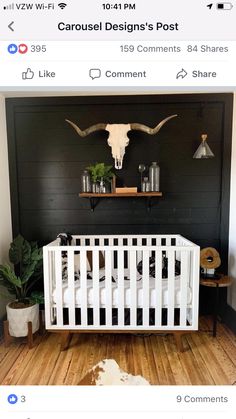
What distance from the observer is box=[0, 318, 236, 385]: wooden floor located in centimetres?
150

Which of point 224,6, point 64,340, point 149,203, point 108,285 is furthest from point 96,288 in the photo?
point 224,6

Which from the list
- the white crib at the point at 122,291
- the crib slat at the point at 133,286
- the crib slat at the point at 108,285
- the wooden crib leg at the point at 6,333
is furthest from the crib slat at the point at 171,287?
the wooden crib leg at the point at 6,333

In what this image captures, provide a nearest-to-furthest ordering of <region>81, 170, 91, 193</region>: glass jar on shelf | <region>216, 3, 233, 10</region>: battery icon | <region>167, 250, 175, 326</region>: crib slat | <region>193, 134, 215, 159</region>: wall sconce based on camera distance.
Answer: <region>216, 3, 233, 10</region>: battery icon → <region>167, 250, 175, 326</region>: crib slat → <region>193, 134, 215, 159</region>: wall sconce → <region>81, 170, 91, 193</region>: glass jar on shelf

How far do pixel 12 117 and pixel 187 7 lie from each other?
6.95 feet

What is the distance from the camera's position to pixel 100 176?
7.05 feet

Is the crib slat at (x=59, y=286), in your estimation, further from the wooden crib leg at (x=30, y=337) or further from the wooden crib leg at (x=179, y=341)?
the wooden crib leg at (x=179, y=341)

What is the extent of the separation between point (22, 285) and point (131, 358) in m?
1.05

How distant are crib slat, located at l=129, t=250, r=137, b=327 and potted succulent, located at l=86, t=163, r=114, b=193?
2.41ft

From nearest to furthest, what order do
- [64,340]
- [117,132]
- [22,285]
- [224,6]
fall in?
[224,6] < [64,340] < [22,285] < [117,132]

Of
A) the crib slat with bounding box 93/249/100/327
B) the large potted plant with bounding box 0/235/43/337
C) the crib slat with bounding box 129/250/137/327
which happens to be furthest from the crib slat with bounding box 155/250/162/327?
the large potted plant with bounding box 0/235/43/337

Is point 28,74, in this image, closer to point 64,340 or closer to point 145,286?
point 145,286

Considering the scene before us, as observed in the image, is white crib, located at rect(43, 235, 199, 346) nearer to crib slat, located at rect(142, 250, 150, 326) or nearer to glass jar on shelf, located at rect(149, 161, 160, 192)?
crib slat, located at rect(142, 250, 150, 326)

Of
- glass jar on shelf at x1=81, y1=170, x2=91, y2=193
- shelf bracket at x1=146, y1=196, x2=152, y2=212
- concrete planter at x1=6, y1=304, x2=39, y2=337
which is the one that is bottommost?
concrete planter at x1=6, y1=304, x2=39, y2=337

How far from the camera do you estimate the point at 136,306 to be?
5.79ft
